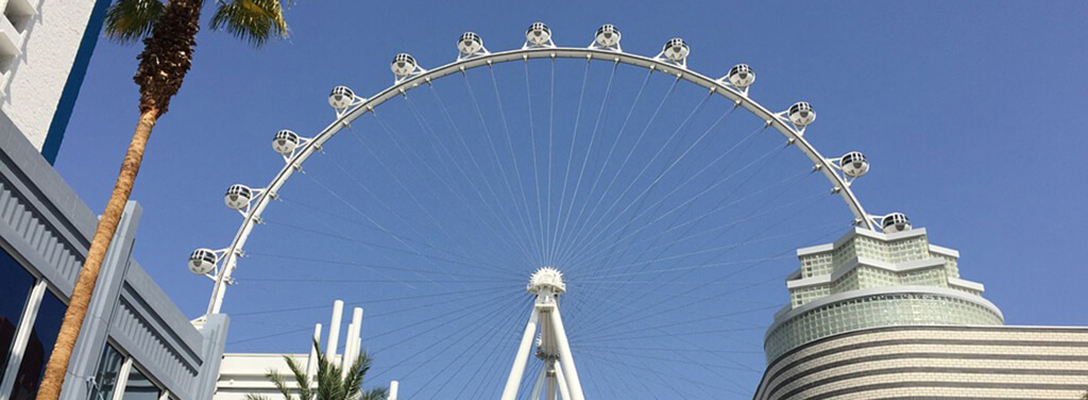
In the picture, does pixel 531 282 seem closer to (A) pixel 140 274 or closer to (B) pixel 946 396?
(A) pixel 140 274

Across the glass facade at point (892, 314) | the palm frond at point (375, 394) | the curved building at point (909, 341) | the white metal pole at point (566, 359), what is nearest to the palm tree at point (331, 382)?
the palm frond at point (375, 394)

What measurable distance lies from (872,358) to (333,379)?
58.4 m

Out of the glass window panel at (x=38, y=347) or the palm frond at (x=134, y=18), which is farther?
the palm frond at (x=134, y=18)

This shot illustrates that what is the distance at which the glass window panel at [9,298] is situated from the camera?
Answer: 693 inches

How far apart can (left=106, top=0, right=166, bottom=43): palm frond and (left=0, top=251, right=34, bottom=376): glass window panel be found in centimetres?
538

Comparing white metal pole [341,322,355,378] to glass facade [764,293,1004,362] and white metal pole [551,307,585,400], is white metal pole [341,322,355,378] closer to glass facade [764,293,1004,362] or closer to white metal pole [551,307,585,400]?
white metal pole [551,307,585,400]

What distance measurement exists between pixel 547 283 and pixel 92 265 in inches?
1174

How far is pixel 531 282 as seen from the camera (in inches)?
1821

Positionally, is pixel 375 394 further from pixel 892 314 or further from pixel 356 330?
pixel 892 314

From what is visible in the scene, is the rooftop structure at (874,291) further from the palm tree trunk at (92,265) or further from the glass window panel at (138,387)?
the palm tree trunk at (92,265)

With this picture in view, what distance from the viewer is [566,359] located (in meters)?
44.3

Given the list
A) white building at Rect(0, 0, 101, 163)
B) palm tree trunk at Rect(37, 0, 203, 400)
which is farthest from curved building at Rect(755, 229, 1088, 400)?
palm tree trunk at Rect(37, 0, 203, 400)

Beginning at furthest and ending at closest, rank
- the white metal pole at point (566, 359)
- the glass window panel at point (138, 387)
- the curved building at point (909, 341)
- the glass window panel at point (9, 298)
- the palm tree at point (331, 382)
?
the curved building at point (909, 341) < the white metal pole at point (566, 359) < the palm tree at point (331, 382) < the glass window panel at point (138, 387) < the glass window panel at point (9, 298)

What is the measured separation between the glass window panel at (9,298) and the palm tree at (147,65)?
33.2 inches
